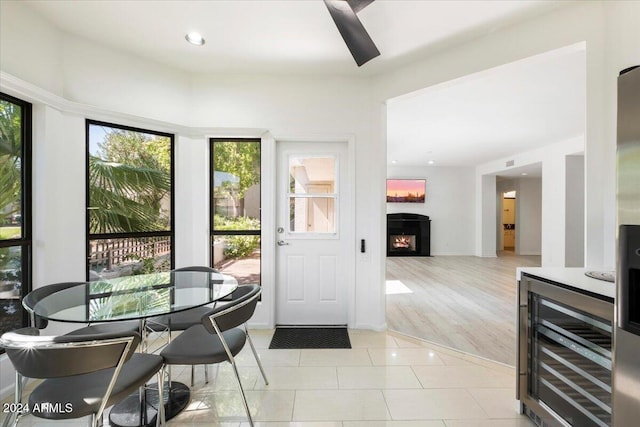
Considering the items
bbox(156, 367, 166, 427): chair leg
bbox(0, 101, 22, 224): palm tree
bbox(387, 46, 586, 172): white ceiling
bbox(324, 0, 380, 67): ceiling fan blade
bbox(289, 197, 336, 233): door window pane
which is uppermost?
bbox(387, 46, 586, 172): white ceiling

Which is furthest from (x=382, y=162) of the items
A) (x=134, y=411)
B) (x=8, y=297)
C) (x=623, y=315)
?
(x=8, y=297)

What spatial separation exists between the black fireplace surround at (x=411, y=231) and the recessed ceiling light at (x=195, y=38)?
7.45m

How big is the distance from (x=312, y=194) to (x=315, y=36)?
157 centimetres

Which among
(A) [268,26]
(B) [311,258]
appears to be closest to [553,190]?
(B) [311,258]

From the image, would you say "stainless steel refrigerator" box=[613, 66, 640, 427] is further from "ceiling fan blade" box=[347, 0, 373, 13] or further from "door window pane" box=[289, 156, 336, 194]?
"door window pane" box=[289, 156, 336, 194]

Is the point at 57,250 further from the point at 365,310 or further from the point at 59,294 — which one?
the point at 365,310

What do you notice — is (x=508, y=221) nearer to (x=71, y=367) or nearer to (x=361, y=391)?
(x=361, y=391)

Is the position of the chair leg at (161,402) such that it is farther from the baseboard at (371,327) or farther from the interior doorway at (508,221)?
the interior doorway at (508,221)

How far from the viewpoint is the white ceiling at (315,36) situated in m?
2.10

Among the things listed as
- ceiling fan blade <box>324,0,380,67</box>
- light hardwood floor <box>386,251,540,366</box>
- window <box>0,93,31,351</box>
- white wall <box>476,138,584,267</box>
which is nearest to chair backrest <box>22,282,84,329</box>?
window <box>0,93,31,351</box>

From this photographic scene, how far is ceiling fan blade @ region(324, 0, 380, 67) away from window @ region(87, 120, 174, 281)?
87.7 inches

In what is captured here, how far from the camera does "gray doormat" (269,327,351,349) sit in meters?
2.84

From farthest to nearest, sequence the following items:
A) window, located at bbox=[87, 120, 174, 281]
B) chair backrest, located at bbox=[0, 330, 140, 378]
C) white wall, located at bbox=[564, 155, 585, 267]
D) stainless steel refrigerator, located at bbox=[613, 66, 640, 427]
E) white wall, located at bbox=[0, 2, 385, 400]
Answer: white wall, located at bbox=[564, 155, 585, 267]
white wall, located at bbox=[0, 2, 385, 400]
window, located at bbox=[87, 120, 174, 281]
chair backrest, located at bbox=[0, 330, 140, 378]
stainless steel refrigerator, located at bbox=[613, 66, 640, 427]

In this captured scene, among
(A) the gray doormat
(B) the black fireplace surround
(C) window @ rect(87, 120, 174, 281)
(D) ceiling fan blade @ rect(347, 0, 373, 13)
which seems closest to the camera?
(D) ceiling fan blade @ rect(347, 0, 373, 13)
